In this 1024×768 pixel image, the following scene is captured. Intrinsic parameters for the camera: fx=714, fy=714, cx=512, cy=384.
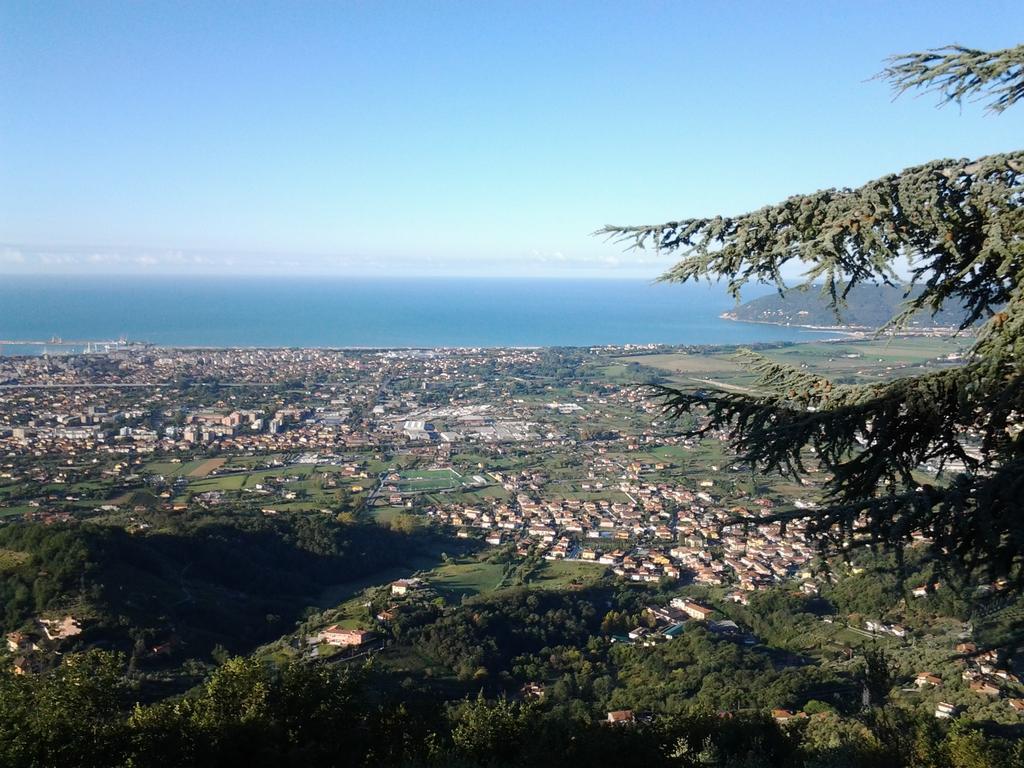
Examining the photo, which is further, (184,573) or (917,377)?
(184,573)

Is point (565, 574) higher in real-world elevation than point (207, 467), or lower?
lower

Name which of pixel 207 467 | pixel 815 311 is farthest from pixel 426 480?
pixel 815 311

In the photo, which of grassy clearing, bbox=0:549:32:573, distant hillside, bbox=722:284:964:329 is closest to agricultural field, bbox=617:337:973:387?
distant hillside, bbox=722:284:964:329

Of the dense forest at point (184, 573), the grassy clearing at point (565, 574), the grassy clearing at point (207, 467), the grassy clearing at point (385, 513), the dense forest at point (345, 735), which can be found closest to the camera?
the dense forest at point (345, 735)

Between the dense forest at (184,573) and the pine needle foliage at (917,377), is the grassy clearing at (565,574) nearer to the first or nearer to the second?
the dense forest at (184,573)

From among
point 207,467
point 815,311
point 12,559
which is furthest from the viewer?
point 815,311

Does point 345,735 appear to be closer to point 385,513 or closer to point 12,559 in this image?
point 12,559

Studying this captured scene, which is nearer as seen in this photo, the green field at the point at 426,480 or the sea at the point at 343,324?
the green field at the point at 426,480

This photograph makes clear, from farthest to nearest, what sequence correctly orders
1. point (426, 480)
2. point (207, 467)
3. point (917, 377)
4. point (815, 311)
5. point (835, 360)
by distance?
1. point (815, 311)
2. point (835, 360)
3. point (207, 467)
4. point (426, 480)
5. point (917, 377)

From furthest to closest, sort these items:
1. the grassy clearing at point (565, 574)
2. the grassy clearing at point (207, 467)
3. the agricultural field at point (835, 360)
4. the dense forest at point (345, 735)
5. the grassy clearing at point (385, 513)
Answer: the agricultural field at point (835, 360)
the grassy clearing at point (207, 467)
the grassy clearing at point (385, 513)
the grassy clearing at point (565, 574)
the dense forest at point (345, 735)

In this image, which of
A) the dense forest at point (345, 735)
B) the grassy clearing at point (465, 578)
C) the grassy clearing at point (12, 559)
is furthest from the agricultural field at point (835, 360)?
the dense forest at point (345, 735)
